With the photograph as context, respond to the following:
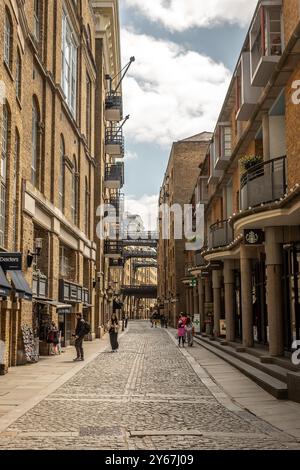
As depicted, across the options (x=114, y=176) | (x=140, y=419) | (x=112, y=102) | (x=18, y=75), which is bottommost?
(x=140, y=419)

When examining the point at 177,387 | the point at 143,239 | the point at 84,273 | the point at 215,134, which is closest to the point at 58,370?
the point at 177,387

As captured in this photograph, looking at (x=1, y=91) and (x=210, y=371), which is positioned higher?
(x=1, y=91)

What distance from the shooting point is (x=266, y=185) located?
16344 mm

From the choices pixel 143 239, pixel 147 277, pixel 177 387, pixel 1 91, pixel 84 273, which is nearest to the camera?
pixel 177 387

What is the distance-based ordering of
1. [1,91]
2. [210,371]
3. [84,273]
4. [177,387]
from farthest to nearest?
[84,273], [210,371], [1,91], [177,387]

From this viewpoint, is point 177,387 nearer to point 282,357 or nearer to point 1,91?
point 282,357

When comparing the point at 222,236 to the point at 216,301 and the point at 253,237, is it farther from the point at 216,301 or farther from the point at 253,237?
the point at 253,237

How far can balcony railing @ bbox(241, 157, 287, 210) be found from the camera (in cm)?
1609

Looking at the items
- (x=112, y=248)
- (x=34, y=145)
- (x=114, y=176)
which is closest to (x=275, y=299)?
(x=34, y=145)

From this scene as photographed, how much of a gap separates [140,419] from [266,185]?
8570mm

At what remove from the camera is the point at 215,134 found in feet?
94.9

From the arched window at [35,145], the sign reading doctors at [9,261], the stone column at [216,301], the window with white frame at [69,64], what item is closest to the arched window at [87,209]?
the window with white frame at [69,64]

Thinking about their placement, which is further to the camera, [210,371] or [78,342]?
[78,342]

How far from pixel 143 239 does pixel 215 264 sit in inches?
2675
